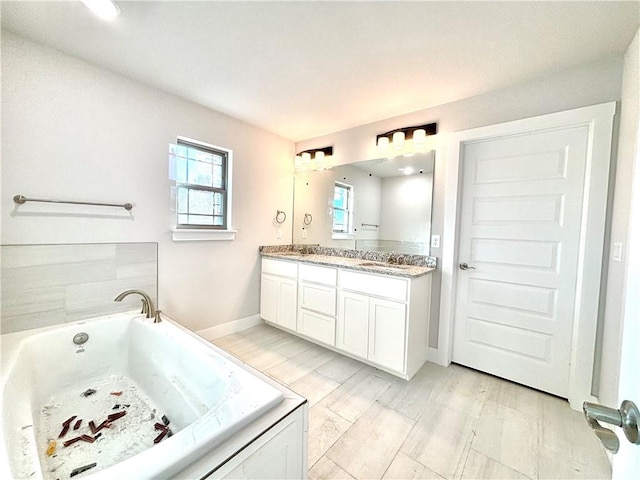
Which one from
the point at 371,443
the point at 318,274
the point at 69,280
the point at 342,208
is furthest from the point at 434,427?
the point at 69,280

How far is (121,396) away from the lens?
1.63 meters

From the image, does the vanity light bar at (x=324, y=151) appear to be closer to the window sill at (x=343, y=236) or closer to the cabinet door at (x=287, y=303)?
the window sill at (x=343, y=236)

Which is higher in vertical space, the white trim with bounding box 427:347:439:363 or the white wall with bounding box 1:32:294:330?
the white wall with bounding box 1:32:294:330

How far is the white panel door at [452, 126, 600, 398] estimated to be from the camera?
5.94ft

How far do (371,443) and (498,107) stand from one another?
2.52m

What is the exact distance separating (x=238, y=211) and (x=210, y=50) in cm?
147

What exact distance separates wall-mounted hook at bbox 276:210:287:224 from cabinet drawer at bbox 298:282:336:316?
3.18 feet

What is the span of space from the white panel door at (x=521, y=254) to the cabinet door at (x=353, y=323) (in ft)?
2.73

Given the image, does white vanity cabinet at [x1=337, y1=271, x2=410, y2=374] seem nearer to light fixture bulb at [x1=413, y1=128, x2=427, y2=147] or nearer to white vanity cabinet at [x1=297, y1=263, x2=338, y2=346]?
white vanity cabinet at [x1=297, y1=263, x2=338, y2=346]

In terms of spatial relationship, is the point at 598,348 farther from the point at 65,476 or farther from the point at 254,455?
the point at 65,476

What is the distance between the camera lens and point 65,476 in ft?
3.65

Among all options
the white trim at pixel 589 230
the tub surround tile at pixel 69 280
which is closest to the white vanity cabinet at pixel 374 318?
the white trim at pixel 589 230

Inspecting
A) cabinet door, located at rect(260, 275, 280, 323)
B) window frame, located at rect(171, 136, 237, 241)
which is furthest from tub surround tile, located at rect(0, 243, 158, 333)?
cabinet door, located at rect(260, 275, 280, 323)

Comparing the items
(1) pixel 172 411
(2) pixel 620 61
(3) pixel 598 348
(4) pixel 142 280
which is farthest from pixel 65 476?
(2) pixel 620 61
